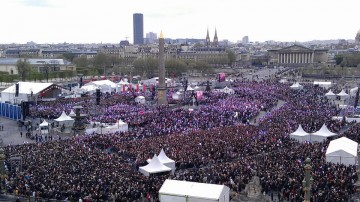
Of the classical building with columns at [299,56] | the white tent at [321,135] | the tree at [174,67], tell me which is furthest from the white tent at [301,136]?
the classical building with columns at [299,56]

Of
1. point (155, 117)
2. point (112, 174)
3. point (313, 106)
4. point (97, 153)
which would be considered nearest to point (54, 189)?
point (112, 174)

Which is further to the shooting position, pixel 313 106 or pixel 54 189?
pixel 313 106

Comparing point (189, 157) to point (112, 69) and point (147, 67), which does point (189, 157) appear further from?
point (112, 69)

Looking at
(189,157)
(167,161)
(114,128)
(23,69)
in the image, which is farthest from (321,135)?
(23,69)

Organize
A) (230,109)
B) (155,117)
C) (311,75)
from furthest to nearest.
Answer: (311,75)
(230,109)
(155,117)

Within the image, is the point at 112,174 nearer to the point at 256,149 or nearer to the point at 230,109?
the point at 256,149

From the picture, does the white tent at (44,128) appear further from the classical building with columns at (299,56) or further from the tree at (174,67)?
the classical building with columns at (299,56)

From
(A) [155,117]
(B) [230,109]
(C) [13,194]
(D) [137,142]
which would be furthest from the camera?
(B) [230,109]
